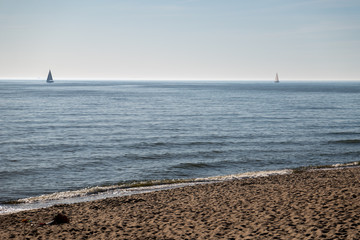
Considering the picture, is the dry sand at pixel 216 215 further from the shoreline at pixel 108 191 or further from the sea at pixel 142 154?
the sea at pixel 142 154

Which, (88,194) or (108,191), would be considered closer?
(88,194)

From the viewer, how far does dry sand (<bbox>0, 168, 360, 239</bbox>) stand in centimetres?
1080

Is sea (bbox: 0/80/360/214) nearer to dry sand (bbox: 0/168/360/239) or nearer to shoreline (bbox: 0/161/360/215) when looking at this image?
shoreline (bbox: 0/161/360/215)

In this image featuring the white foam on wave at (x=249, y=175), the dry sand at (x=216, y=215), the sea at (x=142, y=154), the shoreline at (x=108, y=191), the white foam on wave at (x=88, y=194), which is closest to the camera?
the dry sand at (x=216, y=215)

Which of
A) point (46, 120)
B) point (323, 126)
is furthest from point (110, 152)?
point (323, 126)

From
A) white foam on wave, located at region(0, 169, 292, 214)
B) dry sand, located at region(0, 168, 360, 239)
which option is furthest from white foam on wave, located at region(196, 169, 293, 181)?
dry sand, located at region(0, 168, 360, 239)

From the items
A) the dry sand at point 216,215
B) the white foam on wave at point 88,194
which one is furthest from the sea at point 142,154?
the dry sand at point 216,215

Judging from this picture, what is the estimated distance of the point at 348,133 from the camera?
1517 inches

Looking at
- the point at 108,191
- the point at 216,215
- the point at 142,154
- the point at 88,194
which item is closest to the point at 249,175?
the point at 108,191

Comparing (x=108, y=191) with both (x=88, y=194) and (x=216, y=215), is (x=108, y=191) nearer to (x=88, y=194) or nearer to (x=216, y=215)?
(x=88, y=194)

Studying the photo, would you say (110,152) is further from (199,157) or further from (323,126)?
(323,126)

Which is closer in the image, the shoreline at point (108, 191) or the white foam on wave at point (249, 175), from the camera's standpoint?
the shoreline at point (108, 191)

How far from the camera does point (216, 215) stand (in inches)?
505

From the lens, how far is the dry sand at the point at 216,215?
10.8 m
